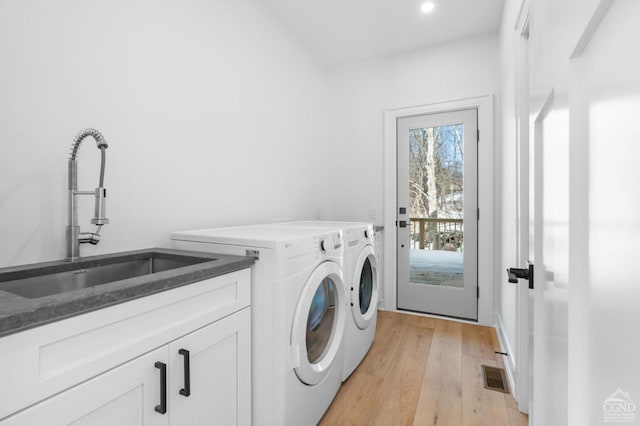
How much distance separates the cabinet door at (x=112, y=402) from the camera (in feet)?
2.18

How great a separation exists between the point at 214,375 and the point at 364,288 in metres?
1.33

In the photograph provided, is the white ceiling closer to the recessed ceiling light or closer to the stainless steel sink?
the recessed ceiling light

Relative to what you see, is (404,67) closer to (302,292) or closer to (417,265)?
(417,265)

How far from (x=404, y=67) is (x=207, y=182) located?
2.31m

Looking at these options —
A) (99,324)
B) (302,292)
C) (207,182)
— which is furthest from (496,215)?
(99,324)

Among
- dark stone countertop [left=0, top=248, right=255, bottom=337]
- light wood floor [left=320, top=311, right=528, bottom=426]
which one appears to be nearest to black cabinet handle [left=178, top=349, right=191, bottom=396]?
dark stone countertop [left=0, top=248, right=255, bottom=337]

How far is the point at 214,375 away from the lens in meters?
1.11

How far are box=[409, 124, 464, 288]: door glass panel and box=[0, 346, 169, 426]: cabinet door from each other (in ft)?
8.44

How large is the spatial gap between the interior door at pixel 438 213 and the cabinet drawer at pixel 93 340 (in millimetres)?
2343

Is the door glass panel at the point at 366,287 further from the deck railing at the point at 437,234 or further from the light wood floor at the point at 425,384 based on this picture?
the deck railing at the point at 437,234

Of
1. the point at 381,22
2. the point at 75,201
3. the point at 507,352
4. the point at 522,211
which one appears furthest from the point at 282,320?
the point at 381,22

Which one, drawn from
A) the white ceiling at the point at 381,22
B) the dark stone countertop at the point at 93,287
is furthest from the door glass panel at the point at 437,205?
the dark stone countertop at the point at 93,287

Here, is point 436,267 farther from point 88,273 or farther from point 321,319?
point 88,273

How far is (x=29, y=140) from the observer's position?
3.75ft
